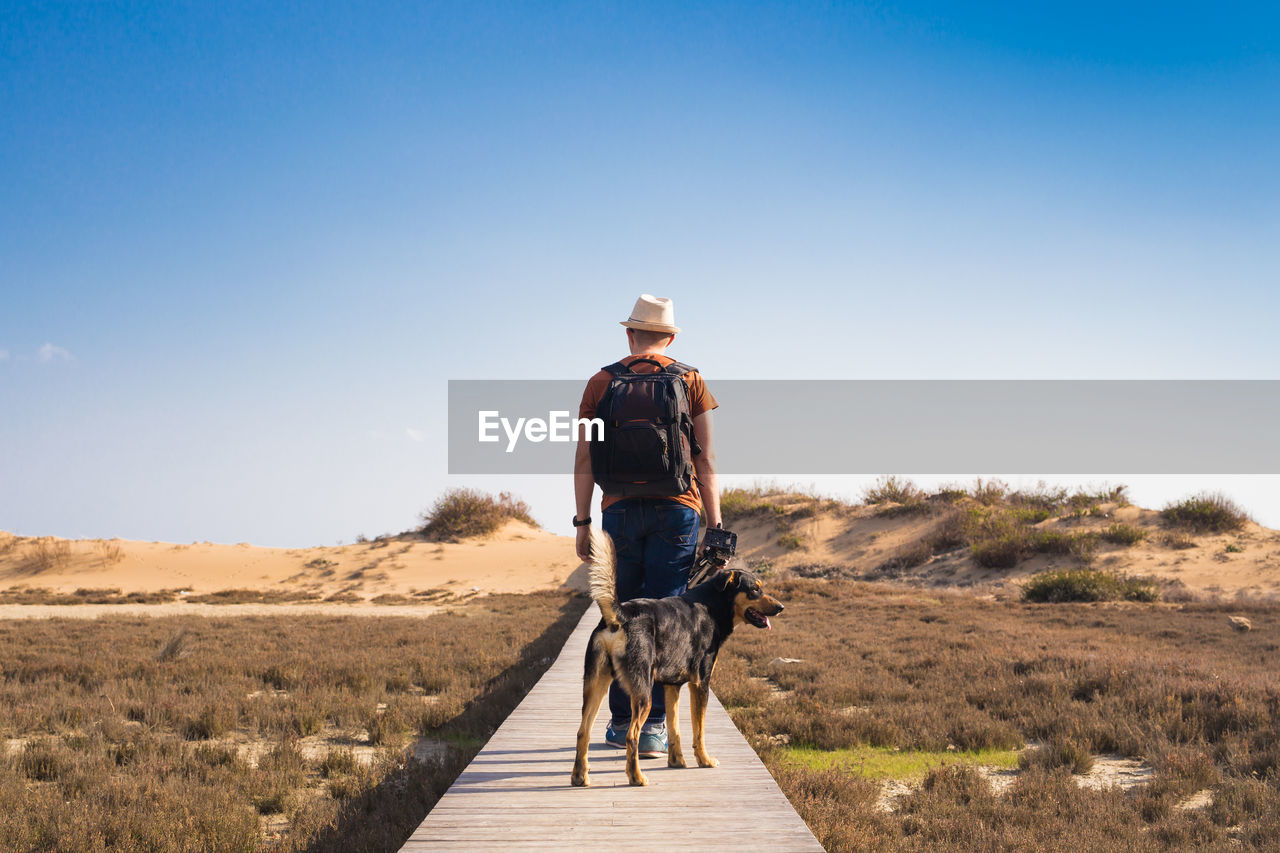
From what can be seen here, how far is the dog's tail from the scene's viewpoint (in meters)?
3.88

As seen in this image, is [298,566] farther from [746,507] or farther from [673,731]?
[673,731]

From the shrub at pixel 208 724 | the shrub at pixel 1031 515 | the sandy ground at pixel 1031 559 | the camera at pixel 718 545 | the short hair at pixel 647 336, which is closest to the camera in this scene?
the camera at pixel 718 545

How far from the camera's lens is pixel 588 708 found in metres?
4.16

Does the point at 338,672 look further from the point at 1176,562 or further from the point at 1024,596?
the point at 1176,562

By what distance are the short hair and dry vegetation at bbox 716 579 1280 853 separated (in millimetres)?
3123

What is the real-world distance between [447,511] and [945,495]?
22329mm

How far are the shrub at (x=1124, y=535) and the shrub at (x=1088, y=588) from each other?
12.5ft

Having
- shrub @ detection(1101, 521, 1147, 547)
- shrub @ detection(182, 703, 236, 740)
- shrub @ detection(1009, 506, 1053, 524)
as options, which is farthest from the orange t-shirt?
shrub @ detection(1009, 506, 1053, 524)

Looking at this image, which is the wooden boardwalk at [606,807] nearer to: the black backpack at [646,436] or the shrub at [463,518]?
the black backpack at [646,436]

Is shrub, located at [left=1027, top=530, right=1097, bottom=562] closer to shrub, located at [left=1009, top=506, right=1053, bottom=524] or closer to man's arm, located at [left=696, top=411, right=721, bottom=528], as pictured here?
shrub, located at [left=1009, top=506, right=1053, bottom=524]

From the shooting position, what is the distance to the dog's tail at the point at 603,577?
12.7 feet

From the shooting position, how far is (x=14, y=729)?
7.50 m

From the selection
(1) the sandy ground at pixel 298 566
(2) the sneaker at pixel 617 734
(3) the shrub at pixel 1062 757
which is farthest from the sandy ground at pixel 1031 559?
(2) the sneaker at pixel 617 734

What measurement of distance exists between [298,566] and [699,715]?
3307 cm
